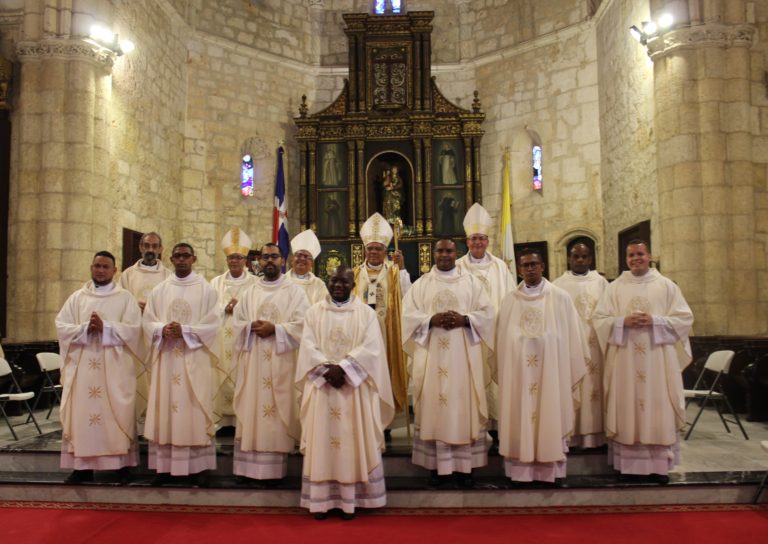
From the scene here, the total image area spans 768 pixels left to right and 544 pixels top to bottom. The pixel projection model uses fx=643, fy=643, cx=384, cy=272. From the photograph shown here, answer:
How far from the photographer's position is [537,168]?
47.2 ft

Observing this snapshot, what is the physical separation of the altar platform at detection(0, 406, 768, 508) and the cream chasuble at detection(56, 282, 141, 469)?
30cm

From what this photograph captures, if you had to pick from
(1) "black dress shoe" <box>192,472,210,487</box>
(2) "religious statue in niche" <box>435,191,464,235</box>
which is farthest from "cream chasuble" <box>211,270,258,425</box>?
(2) "religious statue in niche" <box>435,191,464,235</box>

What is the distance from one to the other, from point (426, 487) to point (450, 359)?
107 centimetres

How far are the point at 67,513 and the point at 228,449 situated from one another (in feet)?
4.86

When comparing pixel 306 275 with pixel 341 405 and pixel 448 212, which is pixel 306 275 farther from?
pixel 448 212

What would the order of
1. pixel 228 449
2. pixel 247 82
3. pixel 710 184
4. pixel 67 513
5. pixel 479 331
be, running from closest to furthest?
pixel 67 513 < pixel 479 331 < pixel 228 449 < pixel 710 184 < pixel 247 82

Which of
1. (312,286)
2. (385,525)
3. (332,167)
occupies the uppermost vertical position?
(332,167)

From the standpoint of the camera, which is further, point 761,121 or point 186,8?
point 186,8

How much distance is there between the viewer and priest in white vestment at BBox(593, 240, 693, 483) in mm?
5438

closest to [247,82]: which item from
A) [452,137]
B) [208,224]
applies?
[208,224]

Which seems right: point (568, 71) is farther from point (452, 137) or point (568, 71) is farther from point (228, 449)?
point (228, 449)

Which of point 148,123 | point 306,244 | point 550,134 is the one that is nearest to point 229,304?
point 306,244

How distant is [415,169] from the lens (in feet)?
46.8

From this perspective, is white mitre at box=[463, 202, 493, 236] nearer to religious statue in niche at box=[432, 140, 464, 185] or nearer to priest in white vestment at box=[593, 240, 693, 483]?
priest in white vestment at box=[593, 240, 693, 483]
